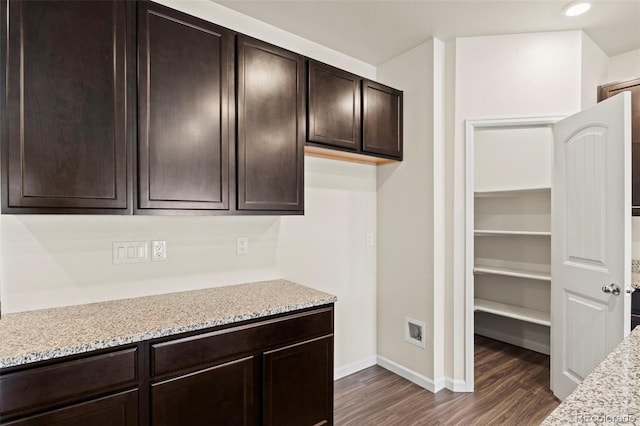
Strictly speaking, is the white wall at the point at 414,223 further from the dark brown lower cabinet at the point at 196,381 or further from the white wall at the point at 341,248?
the dark brown lower cabinet at the point at 196,381

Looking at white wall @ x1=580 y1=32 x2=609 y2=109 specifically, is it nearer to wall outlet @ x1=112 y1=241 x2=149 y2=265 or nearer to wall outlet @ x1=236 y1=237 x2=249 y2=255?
wall outlet @ x1=236 y1=237 x2=249 y2=255

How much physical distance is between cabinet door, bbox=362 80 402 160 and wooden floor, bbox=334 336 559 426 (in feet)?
6.27

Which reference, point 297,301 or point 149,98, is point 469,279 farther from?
point 149,98

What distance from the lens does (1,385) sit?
1239 mm

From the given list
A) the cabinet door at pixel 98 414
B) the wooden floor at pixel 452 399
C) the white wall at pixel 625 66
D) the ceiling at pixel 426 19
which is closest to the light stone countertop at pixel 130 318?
the cabinet door at pixel 98 414

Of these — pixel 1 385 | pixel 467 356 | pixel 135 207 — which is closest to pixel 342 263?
pixel 467 356

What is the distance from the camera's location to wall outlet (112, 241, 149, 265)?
202 cm

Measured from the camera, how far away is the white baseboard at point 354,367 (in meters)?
3.05

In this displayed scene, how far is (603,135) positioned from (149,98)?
2.72m

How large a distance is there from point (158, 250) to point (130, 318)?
0.54m

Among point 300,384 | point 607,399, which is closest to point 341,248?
point 300,384

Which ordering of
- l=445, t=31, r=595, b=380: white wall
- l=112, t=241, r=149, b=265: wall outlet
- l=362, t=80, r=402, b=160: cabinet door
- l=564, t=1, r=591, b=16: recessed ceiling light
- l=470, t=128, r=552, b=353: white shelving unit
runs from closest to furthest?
l=112, t=241, r=149, b=265: wall outlet
l=564, t=1, r=591, b=16: recessed ceiling light
l=445, t=31, r=595, b=380: white wall
l=362, t=80, r=402, b=160: cabinet door
l=470, t=128, r=552, b=353: white shelving unit

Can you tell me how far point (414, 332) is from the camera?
9.93 feet

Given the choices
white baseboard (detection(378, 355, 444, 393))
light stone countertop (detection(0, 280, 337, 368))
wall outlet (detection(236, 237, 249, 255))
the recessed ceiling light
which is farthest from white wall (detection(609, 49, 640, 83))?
wall outlet (detection(236, 237, 249, 255))
